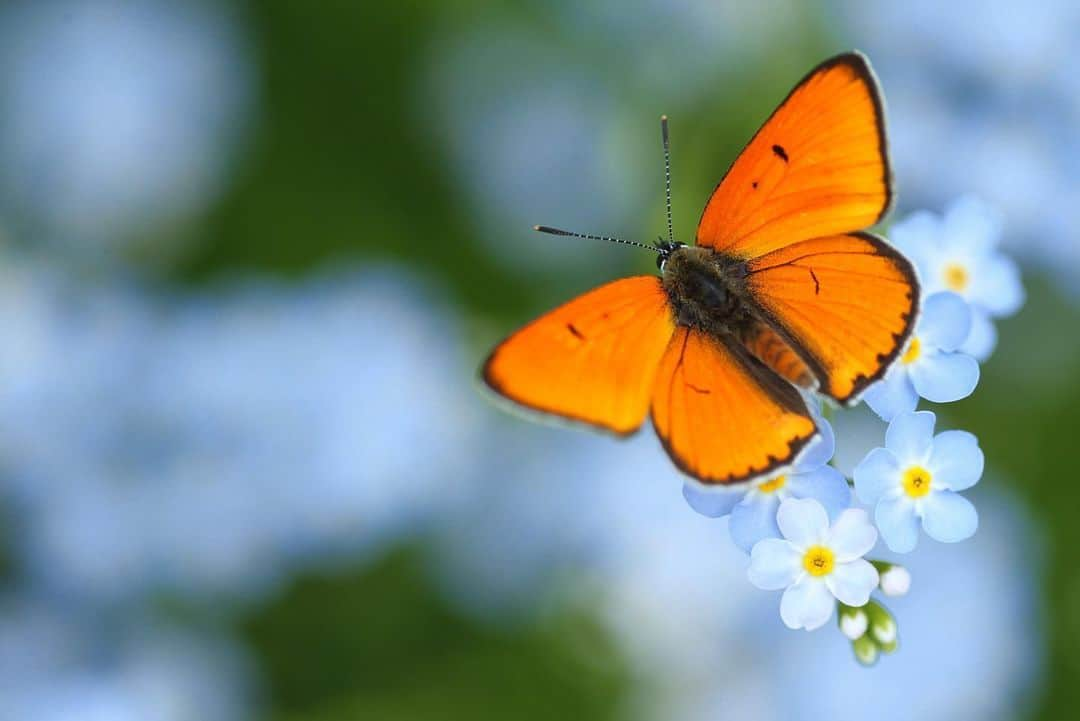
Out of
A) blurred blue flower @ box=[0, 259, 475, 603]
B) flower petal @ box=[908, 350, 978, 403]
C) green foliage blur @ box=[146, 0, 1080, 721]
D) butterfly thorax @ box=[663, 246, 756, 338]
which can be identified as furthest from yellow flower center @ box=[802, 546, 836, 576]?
blurred blue flower @ box=[0, 259, 475, 603]

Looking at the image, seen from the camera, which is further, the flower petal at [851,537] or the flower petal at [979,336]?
the flower petal at [979,336]

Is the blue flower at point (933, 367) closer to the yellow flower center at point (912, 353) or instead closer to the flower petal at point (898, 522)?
the yellow flower center at point (912, 353)

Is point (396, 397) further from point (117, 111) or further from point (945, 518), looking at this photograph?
point (945, 518)

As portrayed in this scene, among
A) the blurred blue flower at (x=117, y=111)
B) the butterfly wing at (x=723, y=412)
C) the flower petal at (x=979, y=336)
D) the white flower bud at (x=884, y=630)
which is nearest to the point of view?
the butterfly wing at (x=723, y=412)

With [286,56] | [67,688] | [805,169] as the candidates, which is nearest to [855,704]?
[805,169]

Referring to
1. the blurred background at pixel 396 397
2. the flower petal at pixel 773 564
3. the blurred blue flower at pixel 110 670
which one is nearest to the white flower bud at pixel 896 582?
the flower petal at pixel 773 564

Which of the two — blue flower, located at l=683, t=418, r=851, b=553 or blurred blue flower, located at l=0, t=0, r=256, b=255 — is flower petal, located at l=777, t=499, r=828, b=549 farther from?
blurred blue flower, located at l=0, t=0, r=256, b=255

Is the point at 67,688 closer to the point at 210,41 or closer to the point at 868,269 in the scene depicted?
the point at 210,41
